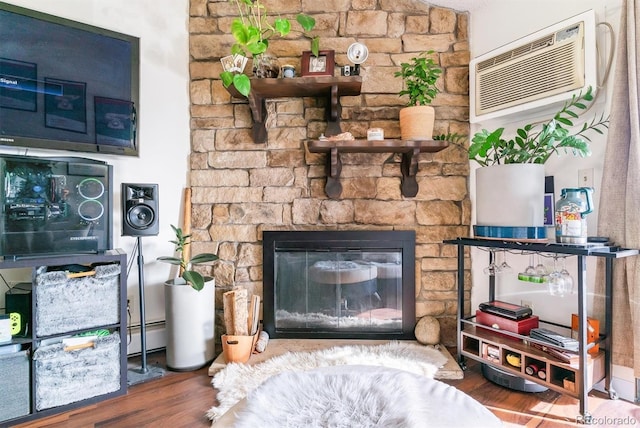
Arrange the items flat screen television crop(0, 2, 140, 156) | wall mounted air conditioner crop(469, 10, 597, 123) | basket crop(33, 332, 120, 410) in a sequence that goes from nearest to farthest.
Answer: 1. basket crop(33, 332, 120, 410)
2. wall mounted air conditioner crop(469, 10, 597, 123)
3. flat screen television crop(0, 2, 140, 156)

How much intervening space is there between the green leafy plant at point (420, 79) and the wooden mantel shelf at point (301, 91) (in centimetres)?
30

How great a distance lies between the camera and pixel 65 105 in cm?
175

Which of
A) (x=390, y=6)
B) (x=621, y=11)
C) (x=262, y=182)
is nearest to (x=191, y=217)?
(x=262, y=182)

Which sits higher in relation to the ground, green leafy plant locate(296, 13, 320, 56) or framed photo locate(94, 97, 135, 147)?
green leafy plant locate(296, 13, 320, 56)

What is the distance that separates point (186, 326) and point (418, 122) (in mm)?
1804

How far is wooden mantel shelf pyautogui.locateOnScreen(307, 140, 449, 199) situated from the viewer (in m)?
1.84

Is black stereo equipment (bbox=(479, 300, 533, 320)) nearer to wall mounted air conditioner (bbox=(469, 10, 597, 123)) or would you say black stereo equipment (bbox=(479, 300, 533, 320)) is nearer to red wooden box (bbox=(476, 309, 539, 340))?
red wooden box (bbox=(476, 309, 539, 340))

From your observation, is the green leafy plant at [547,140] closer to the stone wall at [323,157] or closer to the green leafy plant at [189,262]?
the stone wall at [323,157]

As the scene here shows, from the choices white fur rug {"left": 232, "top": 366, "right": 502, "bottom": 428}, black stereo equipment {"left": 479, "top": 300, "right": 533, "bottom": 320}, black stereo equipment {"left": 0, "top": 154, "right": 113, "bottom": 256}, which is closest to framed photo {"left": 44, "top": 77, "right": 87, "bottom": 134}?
black stereo equipment {"left": 0, "top": 154, "right": 113, "bottom": 256}

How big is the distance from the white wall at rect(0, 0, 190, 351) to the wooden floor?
1.86ft

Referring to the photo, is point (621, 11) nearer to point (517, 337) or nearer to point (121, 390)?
point (517, 337)

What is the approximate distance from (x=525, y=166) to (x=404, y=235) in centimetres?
79

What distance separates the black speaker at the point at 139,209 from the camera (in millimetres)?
1681

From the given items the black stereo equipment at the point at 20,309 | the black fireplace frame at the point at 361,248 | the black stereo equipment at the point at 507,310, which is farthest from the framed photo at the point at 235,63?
the black stereo equipment at the point at 507,310
